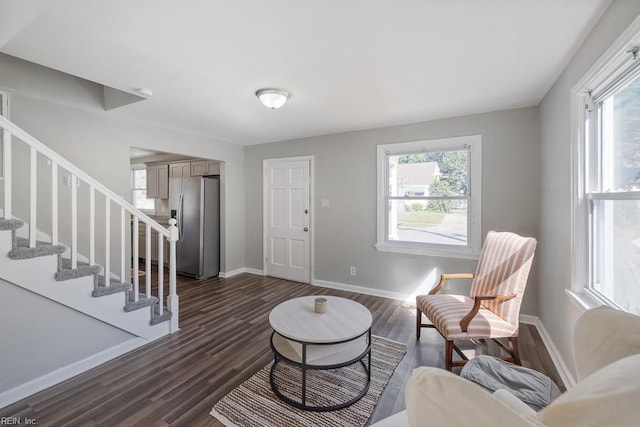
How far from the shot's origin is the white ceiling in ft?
4.81

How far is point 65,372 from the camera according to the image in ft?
6.45

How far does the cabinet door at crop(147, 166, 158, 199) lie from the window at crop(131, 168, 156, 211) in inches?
11.9

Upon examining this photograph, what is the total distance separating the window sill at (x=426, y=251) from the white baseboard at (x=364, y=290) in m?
0.57

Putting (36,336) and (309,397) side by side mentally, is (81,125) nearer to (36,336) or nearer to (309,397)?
(36,336)

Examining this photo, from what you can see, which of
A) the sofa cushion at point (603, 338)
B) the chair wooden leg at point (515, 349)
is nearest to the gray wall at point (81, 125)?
the sofa cushion at point (603, 338)

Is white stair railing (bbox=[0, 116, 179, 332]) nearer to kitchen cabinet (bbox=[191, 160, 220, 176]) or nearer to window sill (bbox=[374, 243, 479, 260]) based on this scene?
kitchen cabinet (bbox=[191, 160, 220, 176])

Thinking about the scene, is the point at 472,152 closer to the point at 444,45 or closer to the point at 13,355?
the point at 444,45

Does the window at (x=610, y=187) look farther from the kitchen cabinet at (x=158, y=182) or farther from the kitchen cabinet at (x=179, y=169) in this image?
the kitchen cabinet at (x=158, y=182)

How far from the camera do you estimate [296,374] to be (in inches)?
80.4

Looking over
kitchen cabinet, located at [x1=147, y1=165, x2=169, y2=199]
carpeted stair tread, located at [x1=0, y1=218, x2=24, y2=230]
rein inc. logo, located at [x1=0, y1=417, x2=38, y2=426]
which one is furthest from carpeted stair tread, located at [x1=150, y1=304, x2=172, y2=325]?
kitchen cabinet, located at [x1=147, y1=165, x2=169, y2=199]

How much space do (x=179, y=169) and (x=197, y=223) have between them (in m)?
1.48

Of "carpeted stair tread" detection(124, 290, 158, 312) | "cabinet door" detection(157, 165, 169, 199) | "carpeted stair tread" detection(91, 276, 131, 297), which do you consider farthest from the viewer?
"cabinet door" detection(157, 165, 169, 199)

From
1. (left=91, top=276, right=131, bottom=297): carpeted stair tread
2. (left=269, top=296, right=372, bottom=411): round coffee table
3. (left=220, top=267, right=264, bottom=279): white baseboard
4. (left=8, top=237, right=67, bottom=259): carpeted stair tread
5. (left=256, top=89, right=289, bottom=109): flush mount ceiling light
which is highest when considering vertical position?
(left=256, top=89, right=289, bottom=109): flush mount ceiling light

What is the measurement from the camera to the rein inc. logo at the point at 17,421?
5.13ft
